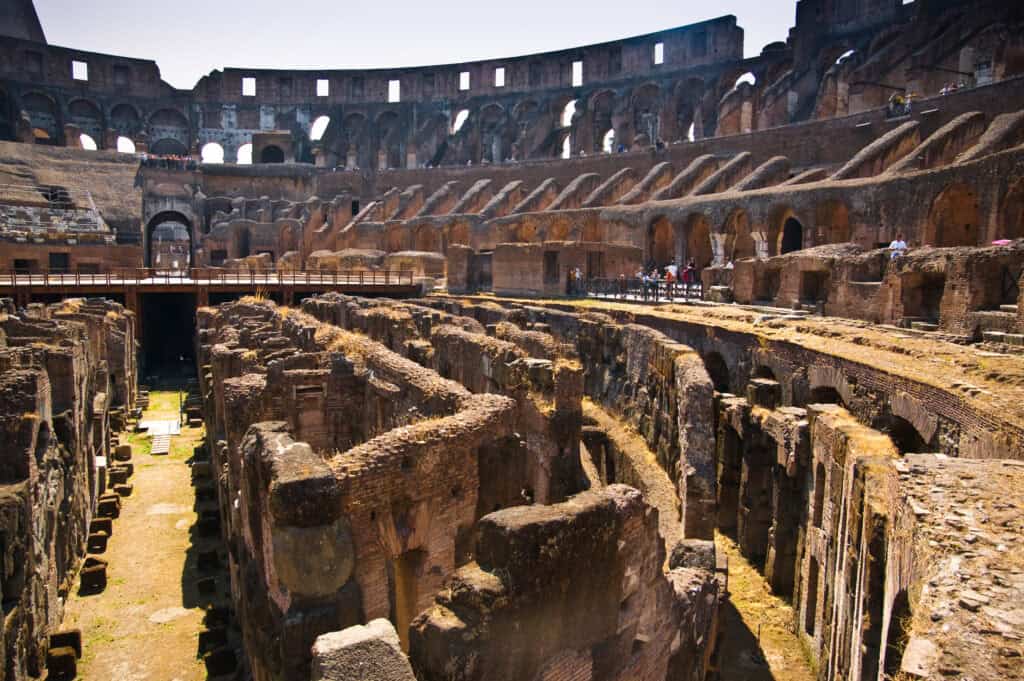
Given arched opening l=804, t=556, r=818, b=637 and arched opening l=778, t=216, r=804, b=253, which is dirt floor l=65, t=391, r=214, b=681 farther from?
arched opening l=778, t=216, r=804, b=253

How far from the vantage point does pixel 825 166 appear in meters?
31.1

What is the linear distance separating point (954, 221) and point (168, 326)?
30.8 m

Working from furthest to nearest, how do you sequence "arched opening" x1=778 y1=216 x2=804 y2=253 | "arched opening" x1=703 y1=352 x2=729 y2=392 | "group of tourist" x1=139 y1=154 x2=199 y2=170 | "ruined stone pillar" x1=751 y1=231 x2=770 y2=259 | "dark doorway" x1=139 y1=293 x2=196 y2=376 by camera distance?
"group of tourist" x1=139 y1=154 x2=199 y2=170
"dark doorway" x1=139 y1=293 x2=196 y2=376
"arched opening" x1=778 y1=216 x2=804 y2=253
"ruined stone pillar" x1=751 y1=231 x2=770 y2=259
"arched opening" x1=703 y1=352 x2=729 y2=392

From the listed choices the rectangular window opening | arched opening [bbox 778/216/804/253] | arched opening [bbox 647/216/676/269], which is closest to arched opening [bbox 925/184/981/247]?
arched opening [bbox 778/216/804/253]

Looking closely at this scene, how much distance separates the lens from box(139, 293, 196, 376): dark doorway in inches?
1305

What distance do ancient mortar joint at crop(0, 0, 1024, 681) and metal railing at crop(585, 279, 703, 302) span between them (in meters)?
0.26

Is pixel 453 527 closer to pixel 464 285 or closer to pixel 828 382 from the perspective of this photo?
pixel 828 382

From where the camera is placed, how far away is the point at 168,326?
34.0 meters

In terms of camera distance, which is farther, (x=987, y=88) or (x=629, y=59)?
(x=629, y=59)

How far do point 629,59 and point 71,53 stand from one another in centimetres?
4159

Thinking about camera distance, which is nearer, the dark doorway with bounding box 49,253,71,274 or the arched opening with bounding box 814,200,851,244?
the arched opening with bounding box 814,200,851,244

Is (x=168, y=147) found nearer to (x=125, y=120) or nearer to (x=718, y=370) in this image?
(x=125, y=120)

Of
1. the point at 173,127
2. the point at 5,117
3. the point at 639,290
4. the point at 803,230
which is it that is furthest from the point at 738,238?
the point at 5,117

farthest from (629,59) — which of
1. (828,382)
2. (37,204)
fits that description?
(828,382)
